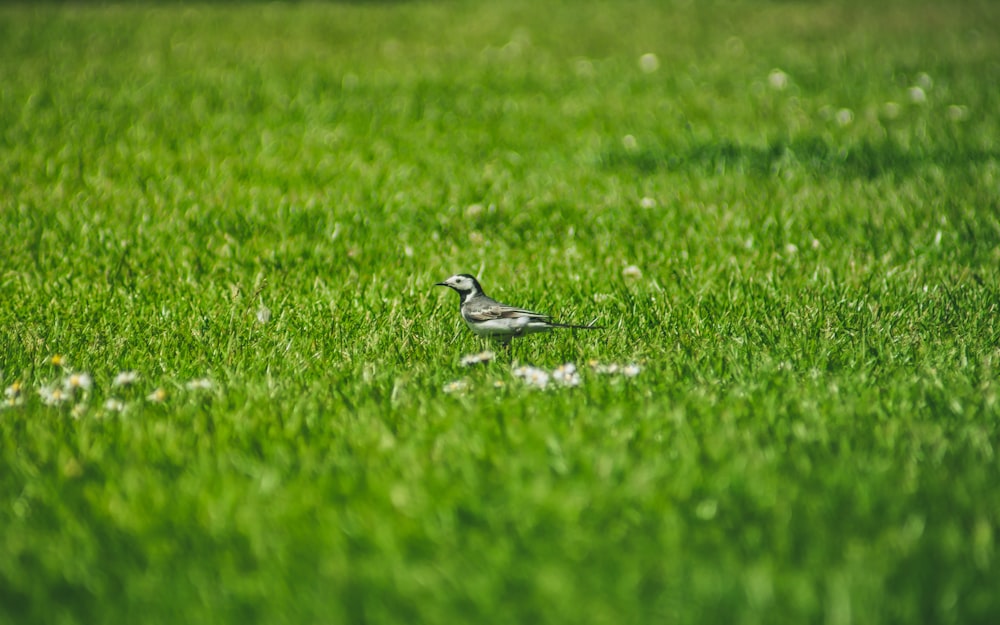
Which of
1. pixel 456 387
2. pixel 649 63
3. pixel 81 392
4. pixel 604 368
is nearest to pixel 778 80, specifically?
pixel 649 63

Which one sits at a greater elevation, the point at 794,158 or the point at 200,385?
the point at 200,385

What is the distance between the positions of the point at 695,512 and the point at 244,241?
13.4 ft

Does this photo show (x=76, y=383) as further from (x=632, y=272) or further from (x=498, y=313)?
(x=632, y=272)

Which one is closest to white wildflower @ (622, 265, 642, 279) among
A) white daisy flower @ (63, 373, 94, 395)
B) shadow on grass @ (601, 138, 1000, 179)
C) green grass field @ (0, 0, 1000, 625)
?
green grass field @ (0, 0, 1000, 625)

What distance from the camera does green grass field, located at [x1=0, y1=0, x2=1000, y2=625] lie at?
2361 mm

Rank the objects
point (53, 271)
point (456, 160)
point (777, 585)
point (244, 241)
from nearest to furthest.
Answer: point (777, 585) → point (53, 271) → point (244, 241) → point (456, 160)

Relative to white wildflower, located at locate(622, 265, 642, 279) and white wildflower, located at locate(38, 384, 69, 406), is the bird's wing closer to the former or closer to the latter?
white wildflower, located at locate(622, 265, 642, 279)

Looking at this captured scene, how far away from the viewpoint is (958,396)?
3391 millimetres

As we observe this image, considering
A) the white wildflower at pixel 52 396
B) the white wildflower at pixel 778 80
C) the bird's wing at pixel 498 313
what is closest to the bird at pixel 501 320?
the bird's wing at pixel 498 313

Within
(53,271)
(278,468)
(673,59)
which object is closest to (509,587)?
(278,468)

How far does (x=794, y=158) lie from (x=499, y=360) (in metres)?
4.42

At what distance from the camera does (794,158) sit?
7484 millimetres

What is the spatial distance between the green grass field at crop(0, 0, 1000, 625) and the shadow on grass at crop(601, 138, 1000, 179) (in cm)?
4

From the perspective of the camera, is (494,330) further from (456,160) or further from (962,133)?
(962,133)
